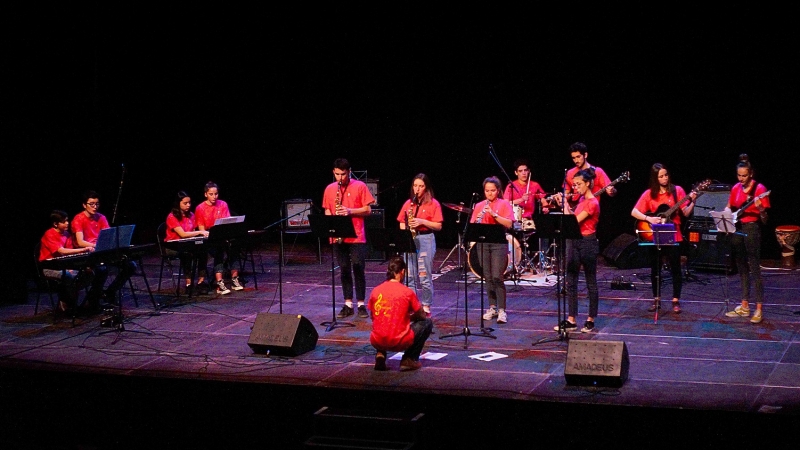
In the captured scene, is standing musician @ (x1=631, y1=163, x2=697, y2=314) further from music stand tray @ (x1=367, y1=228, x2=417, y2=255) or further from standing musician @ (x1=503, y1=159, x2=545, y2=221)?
music stand tray @ (x1=367, y1=228, x2=417, y2=255)

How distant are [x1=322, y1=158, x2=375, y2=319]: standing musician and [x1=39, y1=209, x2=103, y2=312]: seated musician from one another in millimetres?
3003

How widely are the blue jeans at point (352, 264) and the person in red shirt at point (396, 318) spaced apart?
222 cm

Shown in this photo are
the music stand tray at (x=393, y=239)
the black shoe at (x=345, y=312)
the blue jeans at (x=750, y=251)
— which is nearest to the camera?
the music stand tray at (x=393, y=239)

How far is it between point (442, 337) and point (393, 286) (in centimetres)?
166

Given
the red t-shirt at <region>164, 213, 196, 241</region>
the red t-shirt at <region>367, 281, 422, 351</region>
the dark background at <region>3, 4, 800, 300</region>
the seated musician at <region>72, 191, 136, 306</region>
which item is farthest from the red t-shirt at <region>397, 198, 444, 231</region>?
the dark background at <region>3, 4, 800, 300</region>

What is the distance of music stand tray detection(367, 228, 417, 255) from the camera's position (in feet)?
28.3

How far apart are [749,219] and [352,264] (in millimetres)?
4384

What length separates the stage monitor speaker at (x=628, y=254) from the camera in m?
12.4

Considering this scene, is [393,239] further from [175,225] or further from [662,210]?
[175,225]

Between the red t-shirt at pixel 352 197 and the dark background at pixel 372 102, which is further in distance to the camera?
the dark background at pixel 372 102

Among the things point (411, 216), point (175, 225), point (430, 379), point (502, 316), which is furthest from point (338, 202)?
point (430, 379)

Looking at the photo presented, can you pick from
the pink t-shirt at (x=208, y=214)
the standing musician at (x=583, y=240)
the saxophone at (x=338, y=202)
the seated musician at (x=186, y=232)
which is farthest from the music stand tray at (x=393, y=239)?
the pink t-shirt at (x=208, y=214)

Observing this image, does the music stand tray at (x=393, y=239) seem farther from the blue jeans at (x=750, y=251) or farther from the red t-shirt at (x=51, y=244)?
the red t-shirt at (x=51, y=244)

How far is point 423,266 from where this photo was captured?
9719mm
